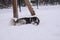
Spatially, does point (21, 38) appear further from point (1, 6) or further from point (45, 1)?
point (45, 1)

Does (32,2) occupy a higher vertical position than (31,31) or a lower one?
lower

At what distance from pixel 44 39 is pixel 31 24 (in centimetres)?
288

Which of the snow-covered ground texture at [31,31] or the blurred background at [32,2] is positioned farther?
the blurred background at [32,2]

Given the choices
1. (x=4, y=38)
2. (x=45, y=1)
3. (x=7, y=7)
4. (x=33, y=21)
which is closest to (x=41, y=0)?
(x=45, y=1)

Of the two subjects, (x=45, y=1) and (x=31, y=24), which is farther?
(x=45, y=1)

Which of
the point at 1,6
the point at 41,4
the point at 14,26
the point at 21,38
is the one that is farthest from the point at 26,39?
the point at 41,4

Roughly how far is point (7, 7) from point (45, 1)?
7.62 metres

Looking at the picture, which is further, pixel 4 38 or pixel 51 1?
pixel 51 1

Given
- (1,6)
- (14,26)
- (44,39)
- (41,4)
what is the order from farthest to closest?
(41,4)
(1,6)
(14,26)
(44,39)

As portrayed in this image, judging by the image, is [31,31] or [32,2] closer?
[31,31]

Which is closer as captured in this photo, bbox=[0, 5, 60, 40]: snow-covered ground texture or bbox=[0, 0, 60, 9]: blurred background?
bbox=[0, 5, 60, 40]: snow-covered ground texture

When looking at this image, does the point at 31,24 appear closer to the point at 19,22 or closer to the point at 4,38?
the point at 19,22

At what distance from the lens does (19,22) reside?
316 inches

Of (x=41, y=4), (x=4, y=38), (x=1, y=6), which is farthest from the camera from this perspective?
(x=41, y=4)
